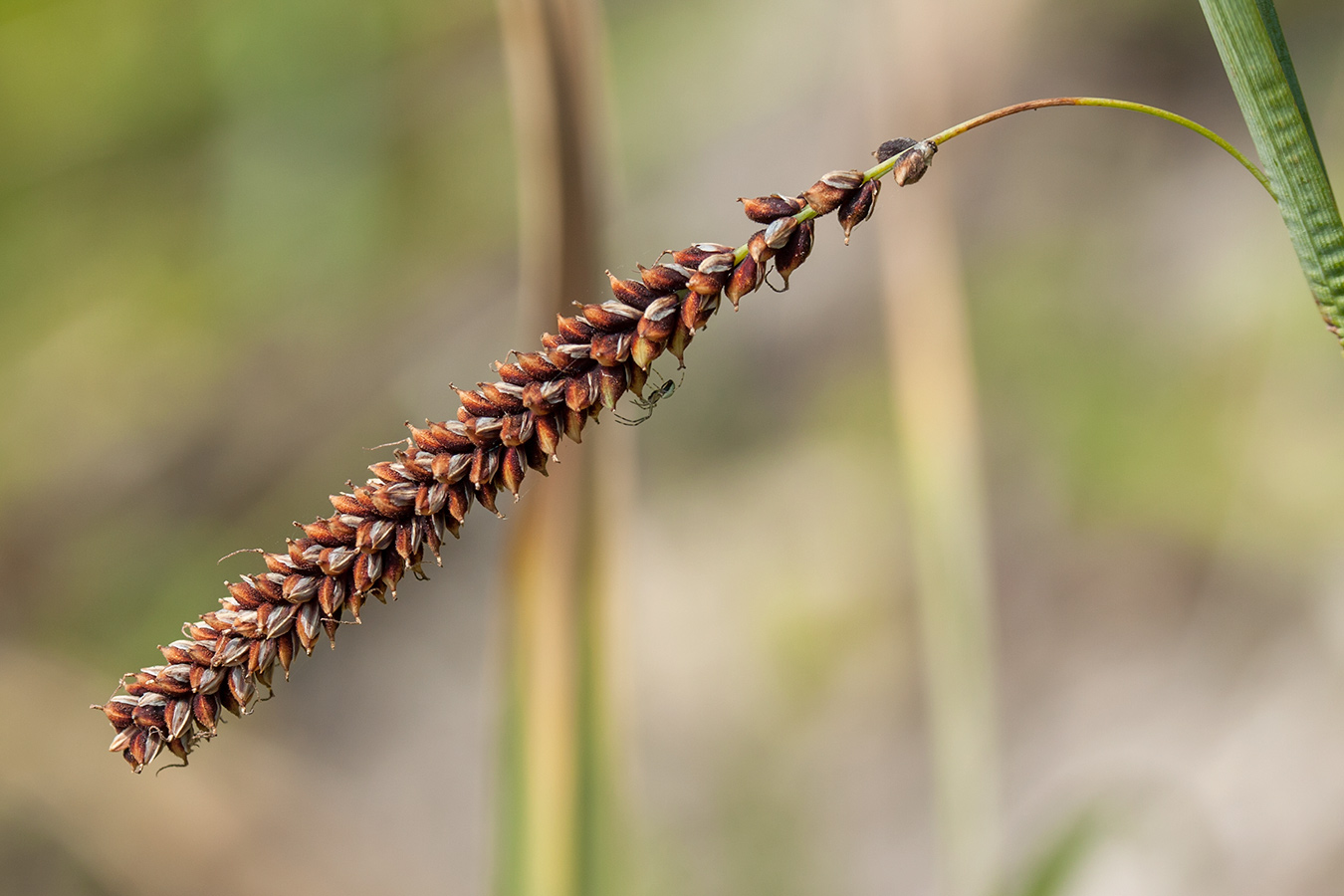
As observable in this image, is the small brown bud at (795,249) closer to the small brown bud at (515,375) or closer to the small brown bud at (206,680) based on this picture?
the small brown bud at (515,375)

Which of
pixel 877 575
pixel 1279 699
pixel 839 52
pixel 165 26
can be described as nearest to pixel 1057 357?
pixel 877 575

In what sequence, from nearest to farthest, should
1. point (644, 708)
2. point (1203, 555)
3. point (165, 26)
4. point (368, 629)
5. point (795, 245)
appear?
point (795, 245), point (1203, 555), point (165, 26), point (644, 708), point (368, 629)

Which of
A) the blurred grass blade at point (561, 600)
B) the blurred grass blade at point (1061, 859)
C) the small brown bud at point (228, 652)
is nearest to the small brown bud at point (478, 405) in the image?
the small brown bud at point (228, 652)

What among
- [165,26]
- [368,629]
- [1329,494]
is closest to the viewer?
[1329,494]

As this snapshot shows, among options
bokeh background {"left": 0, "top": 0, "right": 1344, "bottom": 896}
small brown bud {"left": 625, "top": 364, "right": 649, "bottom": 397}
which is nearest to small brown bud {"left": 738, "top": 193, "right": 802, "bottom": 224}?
small brown bud {"left": 625, "top": 364, "right": 649, "bottom": 397}

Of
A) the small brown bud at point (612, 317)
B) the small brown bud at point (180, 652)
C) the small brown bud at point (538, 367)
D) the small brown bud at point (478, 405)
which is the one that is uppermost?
the small brown bud at point (612, 317)

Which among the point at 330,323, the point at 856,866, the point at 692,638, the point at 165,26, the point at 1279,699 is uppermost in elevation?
the point at 165,26

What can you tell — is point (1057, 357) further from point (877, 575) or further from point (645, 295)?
point (645, 295)

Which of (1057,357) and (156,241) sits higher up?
(156,241)
